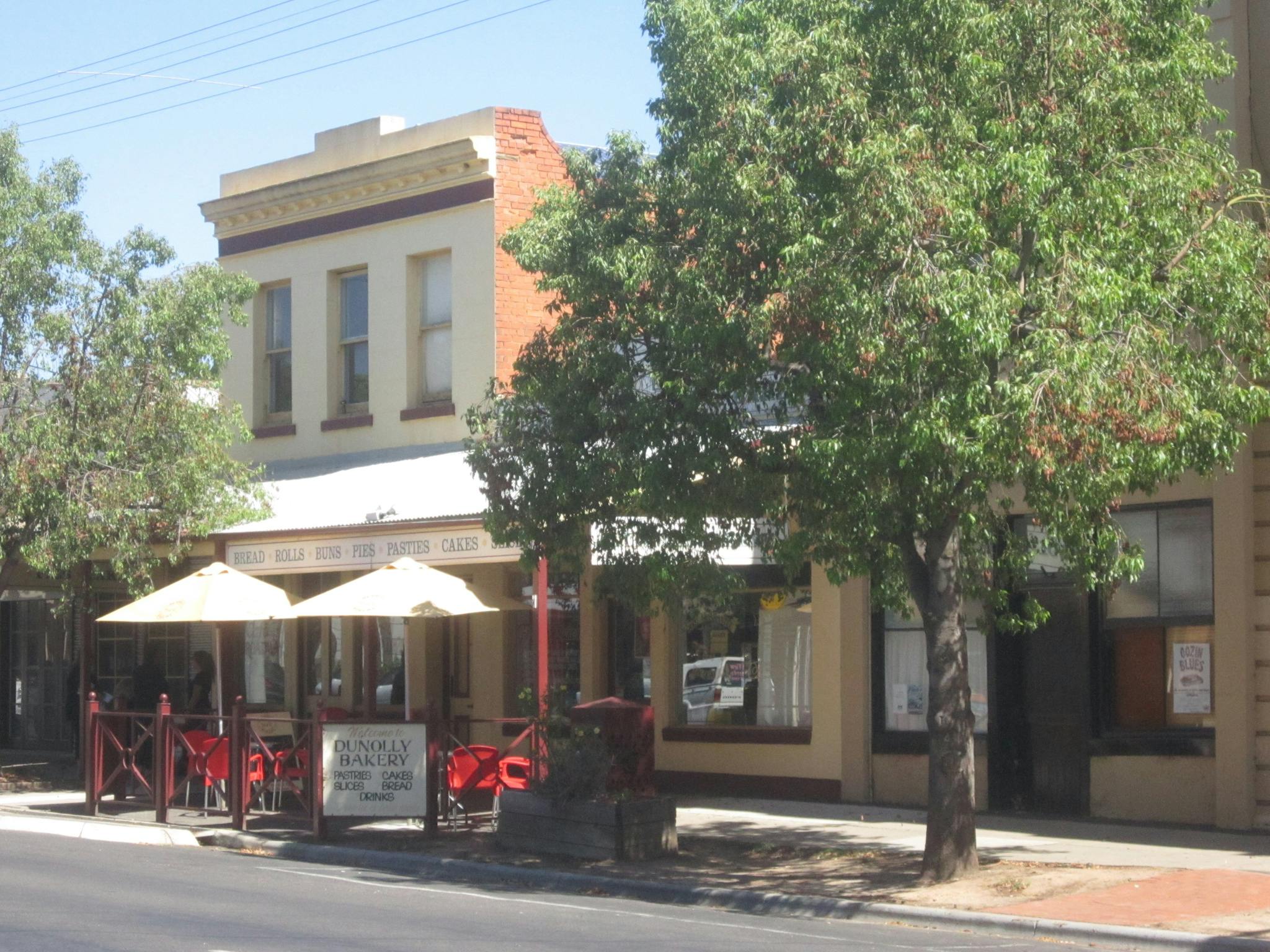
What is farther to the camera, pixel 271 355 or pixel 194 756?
pixel 271 355

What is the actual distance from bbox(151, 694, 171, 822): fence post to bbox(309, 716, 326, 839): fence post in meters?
2.12

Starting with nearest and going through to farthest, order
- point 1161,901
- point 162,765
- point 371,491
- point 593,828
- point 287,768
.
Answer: point 1161,901 < point 593,828 < point 162,765 < point 287,768 < point 371,491

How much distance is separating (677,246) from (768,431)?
162 centimetres

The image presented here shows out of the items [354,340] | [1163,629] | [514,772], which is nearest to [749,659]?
[514,772]

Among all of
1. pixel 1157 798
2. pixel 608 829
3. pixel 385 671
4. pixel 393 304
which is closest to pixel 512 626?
pixel 385 671

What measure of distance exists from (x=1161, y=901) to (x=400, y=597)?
25.4 ft

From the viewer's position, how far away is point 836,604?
17.0 meters

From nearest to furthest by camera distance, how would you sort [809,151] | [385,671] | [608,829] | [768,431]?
[809,151], [768,431], [608,829], [385,671]

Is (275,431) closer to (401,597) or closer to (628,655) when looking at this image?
(628,655)

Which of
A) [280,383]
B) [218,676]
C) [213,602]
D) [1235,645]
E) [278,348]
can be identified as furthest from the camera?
[280,383]

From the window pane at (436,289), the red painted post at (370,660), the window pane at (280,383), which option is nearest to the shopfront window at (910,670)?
the red painted post at (370,660)

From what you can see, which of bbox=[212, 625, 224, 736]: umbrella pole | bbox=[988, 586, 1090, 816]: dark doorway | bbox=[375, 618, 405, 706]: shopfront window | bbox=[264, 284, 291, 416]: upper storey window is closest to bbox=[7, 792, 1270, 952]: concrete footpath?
bbox=[988, 586, 1090, 816]: dark doorway

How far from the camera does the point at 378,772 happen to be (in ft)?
48.1

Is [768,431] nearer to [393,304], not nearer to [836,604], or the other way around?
[836,604]
